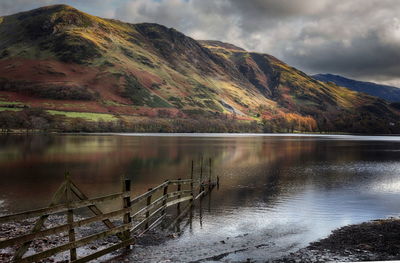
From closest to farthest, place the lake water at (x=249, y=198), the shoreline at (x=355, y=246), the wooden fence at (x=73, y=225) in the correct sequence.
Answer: the wooden fence at (x=73, y=225)
the shoreline at (x=355, y=246)
the lake water at (x=249, y=198)

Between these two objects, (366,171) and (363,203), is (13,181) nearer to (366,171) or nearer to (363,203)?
(363,203)

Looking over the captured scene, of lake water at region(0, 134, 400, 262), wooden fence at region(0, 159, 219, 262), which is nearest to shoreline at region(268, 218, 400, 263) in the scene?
lake water at region(0, 134, 400, 262)

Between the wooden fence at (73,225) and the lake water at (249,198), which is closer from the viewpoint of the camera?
the wooden fence at (73,225)

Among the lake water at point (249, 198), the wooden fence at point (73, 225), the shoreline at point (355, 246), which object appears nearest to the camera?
the wooden fence at point (73, 225)

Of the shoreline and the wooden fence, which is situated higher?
the wooden fence

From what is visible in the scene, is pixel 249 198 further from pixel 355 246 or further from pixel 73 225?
pixel 73 225

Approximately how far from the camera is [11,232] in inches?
768

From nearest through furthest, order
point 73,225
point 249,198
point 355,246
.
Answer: point 73,225
point 355,246
point 249,198

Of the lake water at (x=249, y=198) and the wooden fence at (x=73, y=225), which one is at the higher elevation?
the wooden fence at (x=73, y=225)

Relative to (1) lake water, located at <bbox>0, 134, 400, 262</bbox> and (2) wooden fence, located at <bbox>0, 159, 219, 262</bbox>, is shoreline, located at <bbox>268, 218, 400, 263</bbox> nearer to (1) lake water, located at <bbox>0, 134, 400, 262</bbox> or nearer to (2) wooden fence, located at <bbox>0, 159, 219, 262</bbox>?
(1) lake water, located at <bbox>0, 134, 400, 262</bbox>

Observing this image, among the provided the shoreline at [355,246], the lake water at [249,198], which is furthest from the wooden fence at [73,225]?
the shoreline at [355,246]

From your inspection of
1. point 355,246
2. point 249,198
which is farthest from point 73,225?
point 249,198

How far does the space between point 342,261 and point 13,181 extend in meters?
35.7

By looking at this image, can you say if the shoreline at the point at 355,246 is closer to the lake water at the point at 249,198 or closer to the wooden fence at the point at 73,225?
the lake water at the point at 249,198
